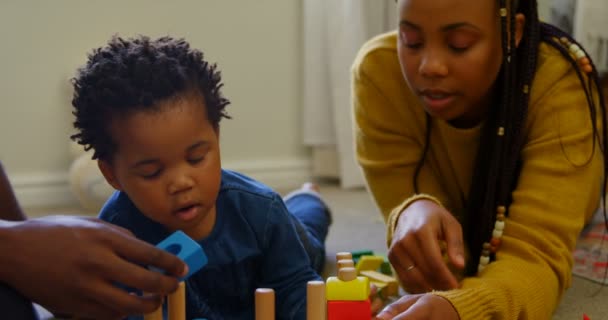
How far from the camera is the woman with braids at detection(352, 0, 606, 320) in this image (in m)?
0.87

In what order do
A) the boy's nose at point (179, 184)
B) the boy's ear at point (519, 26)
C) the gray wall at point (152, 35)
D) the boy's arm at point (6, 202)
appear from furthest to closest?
the gray wall at point (152, 35), the boy's ear at point (519, 26), the boy's arm at point (6, 202), the boy's nose at point (179, 184)

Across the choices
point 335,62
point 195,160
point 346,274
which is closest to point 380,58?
point 195,160

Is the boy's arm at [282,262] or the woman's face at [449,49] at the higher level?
the woman's face at [449,49]

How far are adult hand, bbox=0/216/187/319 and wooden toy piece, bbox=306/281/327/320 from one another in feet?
0.42

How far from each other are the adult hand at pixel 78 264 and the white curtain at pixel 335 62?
142cm

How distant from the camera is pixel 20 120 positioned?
185cm

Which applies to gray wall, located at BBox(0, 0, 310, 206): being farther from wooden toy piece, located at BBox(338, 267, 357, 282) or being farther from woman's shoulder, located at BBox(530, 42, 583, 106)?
wooden toy piece, located at BBox(338, 267, 357, 282)

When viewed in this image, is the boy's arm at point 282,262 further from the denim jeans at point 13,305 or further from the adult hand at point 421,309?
the denim jeans at point 13,305

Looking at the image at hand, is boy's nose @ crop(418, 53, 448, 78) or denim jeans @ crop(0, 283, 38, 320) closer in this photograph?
denim jeans @ crop(0, 283, 38, 320)

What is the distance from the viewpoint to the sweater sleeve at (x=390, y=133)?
115cm

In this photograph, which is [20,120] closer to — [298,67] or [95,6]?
[95,6]

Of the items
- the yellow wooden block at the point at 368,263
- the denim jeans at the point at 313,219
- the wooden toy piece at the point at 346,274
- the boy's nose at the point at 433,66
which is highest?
the boy's nose at the point at 433,66

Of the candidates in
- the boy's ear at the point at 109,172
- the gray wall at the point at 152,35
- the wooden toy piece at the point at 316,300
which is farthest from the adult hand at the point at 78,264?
the gray wall at the point at 152,35

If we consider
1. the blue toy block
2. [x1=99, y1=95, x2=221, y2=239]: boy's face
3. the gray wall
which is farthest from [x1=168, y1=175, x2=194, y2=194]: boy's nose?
the gray wall
